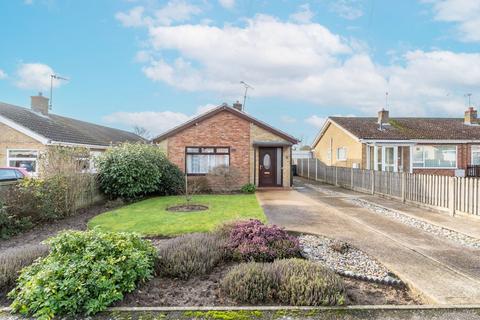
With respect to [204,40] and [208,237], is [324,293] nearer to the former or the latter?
[208,237]

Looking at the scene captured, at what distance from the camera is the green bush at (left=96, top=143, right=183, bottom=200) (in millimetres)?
13914

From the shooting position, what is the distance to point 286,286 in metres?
4.16

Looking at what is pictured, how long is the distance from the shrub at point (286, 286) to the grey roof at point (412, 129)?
1857 centimetres

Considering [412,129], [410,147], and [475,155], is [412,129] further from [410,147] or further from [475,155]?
[475,155]

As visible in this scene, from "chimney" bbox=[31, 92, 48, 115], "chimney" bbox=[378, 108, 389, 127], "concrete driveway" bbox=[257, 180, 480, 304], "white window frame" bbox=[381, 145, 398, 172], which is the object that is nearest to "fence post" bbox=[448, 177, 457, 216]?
"concrete driveway" bbox=[257, 180, 480, 304]

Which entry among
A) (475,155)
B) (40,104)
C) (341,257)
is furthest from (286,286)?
(40,104)

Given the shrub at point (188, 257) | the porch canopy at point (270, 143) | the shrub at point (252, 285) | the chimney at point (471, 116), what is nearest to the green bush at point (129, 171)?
the porch canopy at point (270, 143)

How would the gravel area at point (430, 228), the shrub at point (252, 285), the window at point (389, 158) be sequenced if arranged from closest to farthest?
1. the shrub at point (252, 285)
2. the gravel area at point (430, 228)
3. the window at point (389, 158)

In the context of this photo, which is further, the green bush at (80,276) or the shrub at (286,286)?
the shrub at (286,286)

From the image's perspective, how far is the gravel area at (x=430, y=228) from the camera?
23.9 feet

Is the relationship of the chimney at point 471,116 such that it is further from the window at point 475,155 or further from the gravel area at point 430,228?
the gravel area at point 430,228

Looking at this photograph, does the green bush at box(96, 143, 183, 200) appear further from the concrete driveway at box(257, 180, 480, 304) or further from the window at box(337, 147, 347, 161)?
the window at box(337, 147, 347, 161)

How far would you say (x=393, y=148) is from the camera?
21688mm

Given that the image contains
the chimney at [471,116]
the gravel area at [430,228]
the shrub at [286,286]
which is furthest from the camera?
the chimney at [471,116]
